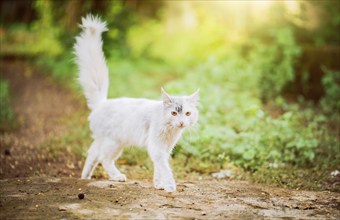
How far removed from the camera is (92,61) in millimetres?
6027

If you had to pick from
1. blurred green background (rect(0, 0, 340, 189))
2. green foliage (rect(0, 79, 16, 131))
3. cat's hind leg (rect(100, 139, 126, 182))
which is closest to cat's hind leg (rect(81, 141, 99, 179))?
cat's hind leg (rect(100, 139, 126, 182))

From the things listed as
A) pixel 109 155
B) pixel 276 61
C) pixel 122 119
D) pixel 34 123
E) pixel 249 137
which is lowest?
pixel 109 155

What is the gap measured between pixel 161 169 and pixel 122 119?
0.90 meters

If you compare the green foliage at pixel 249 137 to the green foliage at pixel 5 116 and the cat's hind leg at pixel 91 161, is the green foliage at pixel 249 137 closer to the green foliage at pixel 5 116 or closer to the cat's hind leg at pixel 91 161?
the cat's hind leg at pixel 91 161

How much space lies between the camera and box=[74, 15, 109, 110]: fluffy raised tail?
601 cm

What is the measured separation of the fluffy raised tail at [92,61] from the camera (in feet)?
19.7

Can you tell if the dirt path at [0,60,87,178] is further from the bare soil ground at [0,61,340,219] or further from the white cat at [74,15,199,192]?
the white cat at [74,15,199,192]

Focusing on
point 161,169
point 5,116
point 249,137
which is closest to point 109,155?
point 161,169

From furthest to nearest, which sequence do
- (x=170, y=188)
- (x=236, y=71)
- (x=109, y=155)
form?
1. (x=236, y=71)
2. (x=109, y=155)
3. (x=170, y=188)

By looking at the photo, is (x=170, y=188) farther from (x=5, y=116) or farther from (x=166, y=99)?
(x=5, y=116)

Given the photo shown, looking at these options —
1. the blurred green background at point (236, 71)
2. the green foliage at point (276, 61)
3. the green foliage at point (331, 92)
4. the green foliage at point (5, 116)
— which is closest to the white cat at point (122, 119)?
the blurred green background at point (236, 71)

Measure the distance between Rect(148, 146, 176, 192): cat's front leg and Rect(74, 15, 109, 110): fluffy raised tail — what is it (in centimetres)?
131

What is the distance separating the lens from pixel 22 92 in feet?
38.3

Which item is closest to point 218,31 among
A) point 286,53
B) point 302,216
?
point 286,53
